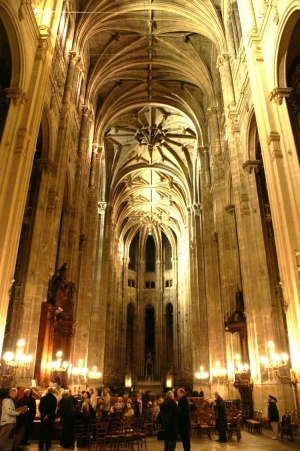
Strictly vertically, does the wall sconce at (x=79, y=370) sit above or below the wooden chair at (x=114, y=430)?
above

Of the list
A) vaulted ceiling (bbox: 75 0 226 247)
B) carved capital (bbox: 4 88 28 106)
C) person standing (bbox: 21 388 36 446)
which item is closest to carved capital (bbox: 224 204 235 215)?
vaulted ceiling (bbox: 75 0 226 247)

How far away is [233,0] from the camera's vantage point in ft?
61.1

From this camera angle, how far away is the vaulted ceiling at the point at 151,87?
21391 millimetres

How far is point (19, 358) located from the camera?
37.5 feet

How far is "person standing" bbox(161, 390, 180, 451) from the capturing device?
6.86m

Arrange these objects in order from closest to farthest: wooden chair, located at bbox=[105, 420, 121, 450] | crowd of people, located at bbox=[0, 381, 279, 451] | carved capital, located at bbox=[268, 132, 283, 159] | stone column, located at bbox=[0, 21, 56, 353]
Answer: crowd of people, located at bbox=[0, 381, 279, 451] → wooden chair, located at bbox=[105, 420, 121, 450] → stone column, located at bbox=[0, 21, 56, 353] → carved capital, located at bbox=[268, 132, 283, 159]

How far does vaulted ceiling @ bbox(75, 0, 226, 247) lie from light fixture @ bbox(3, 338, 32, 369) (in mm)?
15850

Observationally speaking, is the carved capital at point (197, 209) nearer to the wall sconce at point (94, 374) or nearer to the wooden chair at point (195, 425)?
the wall sconce at point (94, 374)

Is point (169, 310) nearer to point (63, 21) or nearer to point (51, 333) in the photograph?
point (51, 333)

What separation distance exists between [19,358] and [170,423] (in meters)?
6.33

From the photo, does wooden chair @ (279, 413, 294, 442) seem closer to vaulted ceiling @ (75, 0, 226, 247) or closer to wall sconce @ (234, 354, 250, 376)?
wall sconce @ (234, 354, 250, 376)

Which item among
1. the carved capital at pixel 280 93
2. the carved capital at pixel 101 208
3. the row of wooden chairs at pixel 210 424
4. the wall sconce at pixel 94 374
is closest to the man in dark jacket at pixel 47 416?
the row of wooden chairs at pixel 210 424

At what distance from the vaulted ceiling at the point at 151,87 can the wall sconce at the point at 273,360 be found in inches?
626

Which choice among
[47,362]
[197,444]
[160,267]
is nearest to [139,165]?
[160,267]
